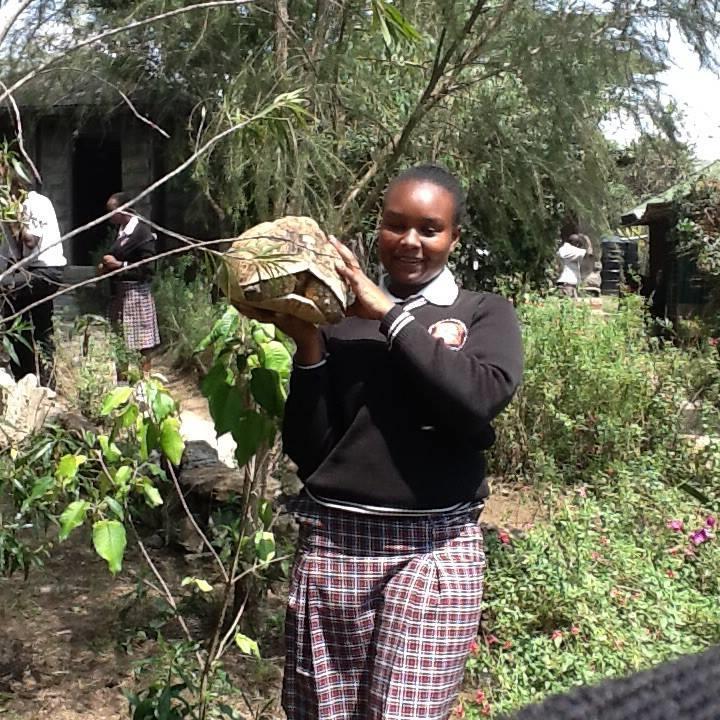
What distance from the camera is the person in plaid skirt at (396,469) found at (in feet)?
5.44

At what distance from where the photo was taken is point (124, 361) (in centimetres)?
576

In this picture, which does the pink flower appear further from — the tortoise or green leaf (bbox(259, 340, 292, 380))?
the tortoise

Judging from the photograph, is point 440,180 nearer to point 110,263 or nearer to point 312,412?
point 312,412

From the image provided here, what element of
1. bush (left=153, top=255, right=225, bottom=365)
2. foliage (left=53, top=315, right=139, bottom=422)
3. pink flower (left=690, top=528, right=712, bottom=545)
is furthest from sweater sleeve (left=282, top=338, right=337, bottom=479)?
bush (left=153, top=255, right=225, bottom=365)

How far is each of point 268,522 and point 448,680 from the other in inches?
34.7

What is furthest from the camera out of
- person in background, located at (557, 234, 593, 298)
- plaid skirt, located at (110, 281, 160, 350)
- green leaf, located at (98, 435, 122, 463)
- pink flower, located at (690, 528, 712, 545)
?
person in background, located at (557, 234, 593, 298)

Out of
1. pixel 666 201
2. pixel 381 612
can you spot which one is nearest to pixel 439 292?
pixel 381 612

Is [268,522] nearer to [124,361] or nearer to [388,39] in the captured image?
[388,39]

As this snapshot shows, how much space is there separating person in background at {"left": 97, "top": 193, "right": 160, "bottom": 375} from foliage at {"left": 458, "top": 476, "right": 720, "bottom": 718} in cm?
373

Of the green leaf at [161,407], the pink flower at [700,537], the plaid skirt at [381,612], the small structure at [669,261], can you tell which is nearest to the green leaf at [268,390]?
the green leaf at [161,407]

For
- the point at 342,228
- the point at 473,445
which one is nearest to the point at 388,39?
the point at 473,445

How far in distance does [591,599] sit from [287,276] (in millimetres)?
2060

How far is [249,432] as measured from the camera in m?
2.18

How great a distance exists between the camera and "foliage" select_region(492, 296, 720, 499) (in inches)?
192
